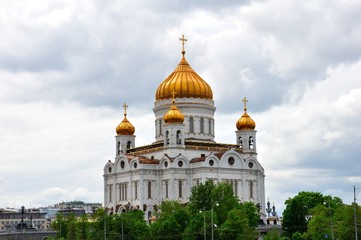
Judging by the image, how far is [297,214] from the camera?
100 metres

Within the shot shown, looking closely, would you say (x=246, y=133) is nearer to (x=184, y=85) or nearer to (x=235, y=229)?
(x=184, y=85)

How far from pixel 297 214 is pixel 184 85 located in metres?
29.0

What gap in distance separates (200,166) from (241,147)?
10885mm

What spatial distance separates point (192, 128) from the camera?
11881 cm

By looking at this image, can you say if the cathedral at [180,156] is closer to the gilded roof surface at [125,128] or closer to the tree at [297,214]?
the gilded roof surface at [125,128]

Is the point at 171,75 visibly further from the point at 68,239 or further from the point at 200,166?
the point at 68,239

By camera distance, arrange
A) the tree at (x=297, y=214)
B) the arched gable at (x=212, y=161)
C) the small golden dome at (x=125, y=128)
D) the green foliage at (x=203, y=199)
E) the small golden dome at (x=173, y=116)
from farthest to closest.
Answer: the small golden dome at (x=125, y=128) → the small golden dome at (x=173, y=116) → the arched gable at (x=212, y=161) → the tree at (x=297, y=214) → the green foliage at (x=203, y=199)

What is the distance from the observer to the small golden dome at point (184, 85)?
11962 cm

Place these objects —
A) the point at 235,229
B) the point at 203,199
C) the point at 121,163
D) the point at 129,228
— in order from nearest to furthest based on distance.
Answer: the point at 235,229 < the point at 129,228 < the point at 203,199 < the point at 121,163

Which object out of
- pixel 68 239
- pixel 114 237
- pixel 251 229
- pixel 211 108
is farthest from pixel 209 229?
pixel 211 108

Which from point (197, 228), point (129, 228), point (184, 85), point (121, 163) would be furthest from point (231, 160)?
point (197, 228)

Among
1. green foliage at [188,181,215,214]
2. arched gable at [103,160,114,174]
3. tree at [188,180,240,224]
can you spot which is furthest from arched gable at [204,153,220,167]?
green foliage at [188,181,215,214]

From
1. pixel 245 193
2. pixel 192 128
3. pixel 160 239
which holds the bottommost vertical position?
pixel 160 239

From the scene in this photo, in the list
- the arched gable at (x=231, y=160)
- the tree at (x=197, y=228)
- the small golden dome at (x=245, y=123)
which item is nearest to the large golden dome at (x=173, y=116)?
the arched gable at (x=231, y=160)
